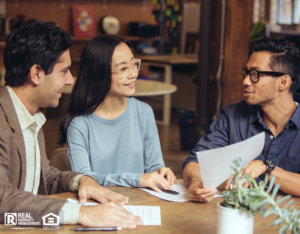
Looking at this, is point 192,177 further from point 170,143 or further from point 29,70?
point 170,143

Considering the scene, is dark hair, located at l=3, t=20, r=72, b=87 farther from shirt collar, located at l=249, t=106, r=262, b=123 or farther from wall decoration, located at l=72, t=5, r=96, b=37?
wall decoration, located at l=72, t=5, r=96, b=37

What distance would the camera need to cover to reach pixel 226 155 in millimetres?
1143

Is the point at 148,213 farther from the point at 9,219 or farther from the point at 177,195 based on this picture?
the point at 9,219

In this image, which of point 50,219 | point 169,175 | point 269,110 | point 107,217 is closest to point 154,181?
point 169,175

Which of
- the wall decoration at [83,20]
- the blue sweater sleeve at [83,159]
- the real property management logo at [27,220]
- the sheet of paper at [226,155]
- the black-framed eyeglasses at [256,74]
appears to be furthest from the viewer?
the wall decoration at [83,20]

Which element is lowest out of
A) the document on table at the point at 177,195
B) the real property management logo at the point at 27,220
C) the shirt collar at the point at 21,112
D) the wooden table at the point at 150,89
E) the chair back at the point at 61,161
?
the chair back at the point at 61,161

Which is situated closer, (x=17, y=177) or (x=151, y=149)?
(x=17, y=177)

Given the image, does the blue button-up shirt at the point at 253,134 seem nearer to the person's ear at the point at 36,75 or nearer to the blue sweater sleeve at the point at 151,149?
the blue sweater sleeve at the point at 151,149

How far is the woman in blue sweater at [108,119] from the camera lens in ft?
6.28

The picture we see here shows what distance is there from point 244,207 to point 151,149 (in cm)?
108

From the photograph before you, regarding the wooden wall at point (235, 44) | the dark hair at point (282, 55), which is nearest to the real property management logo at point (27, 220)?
the dark hair at point (282, 55)

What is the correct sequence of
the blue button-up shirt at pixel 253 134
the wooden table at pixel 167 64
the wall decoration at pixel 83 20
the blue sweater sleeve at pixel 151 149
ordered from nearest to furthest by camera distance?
the blue button-up shirt at pixel 253 134 < the blue sweater sleeve at pixel 151 149 < the wooden table at pixel 167 64 < the wall decoration at pixel 83 20

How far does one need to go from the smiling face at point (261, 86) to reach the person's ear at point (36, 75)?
99 centimetres

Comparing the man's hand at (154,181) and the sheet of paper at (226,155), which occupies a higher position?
the sheet of paper at (226,155)
